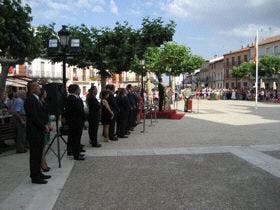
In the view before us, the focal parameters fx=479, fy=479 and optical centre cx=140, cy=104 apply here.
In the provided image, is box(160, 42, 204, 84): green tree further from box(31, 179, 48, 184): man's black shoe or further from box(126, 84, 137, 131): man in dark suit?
box(31, 179, 48, 184): man's black shoe

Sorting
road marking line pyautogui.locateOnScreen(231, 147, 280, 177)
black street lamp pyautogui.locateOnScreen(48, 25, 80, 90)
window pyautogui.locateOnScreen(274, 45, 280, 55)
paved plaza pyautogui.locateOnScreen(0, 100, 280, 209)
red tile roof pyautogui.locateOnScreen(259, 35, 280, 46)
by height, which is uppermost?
red tile roof pyautogui.locateOnScreen(259, 35, 280, 46)

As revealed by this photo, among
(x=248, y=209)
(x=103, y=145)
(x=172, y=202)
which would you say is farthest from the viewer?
(x=103, y=145)

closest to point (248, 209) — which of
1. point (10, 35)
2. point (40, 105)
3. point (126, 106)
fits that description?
point (40, 105)

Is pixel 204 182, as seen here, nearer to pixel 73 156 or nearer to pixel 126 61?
pixel 73 156

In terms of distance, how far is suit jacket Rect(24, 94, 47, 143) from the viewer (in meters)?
7.88

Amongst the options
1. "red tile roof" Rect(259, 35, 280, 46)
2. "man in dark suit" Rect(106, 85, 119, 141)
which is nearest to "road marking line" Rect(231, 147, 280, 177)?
"man in dark suit" Rect(106, 85, 119, 141)

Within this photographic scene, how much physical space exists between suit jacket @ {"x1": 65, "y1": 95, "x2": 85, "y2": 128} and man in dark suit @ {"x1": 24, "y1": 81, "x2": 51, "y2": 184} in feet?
7.58

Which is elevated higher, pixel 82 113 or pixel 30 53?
pixel 30 53

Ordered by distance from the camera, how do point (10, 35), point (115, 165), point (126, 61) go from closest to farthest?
point (115, 165)
point (10, 35)
point (126, 61)

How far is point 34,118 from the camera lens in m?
7.89

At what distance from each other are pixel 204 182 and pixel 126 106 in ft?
25.6

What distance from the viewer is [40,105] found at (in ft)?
26.2

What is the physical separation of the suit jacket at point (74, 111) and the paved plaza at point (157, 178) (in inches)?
32.0

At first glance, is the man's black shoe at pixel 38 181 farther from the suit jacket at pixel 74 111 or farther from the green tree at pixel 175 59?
the green tree at pixel 175 59
